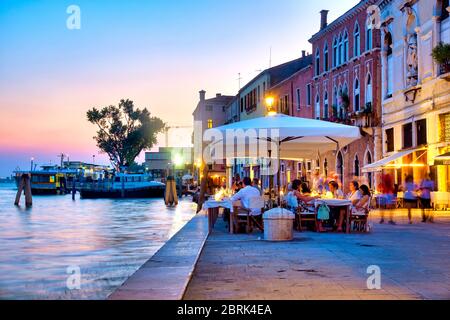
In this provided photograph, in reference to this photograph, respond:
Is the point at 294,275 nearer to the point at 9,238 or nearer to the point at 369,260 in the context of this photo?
the point at 369,260

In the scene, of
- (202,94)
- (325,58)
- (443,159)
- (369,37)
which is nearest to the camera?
(443,159)

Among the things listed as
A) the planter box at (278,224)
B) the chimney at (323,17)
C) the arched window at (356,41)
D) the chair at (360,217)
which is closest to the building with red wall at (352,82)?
the arched window at (356,41)

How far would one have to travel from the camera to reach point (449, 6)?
21.4 m

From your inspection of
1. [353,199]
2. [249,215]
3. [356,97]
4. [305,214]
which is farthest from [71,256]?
[356,97]

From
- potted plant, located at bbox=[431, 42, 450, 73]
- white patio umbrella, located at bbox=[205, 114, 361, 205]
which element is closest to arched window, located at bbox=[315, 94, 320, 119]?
potted plant, located at bbox=[431, 42, 450, 73]

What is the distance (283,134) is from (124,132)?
70.1 meters

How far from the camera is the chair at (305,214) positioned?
1401 centimetres

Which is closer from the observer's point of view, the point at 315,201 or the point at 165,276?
the point at 165,276

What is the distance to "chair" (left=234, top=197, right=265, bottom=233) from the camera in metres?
13.6

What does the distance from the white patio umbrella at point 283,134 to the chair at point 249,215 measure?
123cm

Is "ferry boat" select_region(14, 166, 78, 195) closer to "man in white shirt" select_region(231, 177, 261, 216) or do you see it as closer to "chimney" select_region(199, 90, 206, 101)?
"chimney" select_region(199, 90, 206, 101)

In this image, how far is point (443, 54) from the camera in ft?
68.6

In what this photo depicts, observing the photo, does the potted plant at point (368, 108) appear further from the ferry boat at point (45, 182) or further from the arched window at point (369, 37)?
the ferry boat at point (45, 182)

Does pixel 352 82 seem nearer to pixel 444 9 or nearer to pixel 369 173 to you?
pixel 369 173
